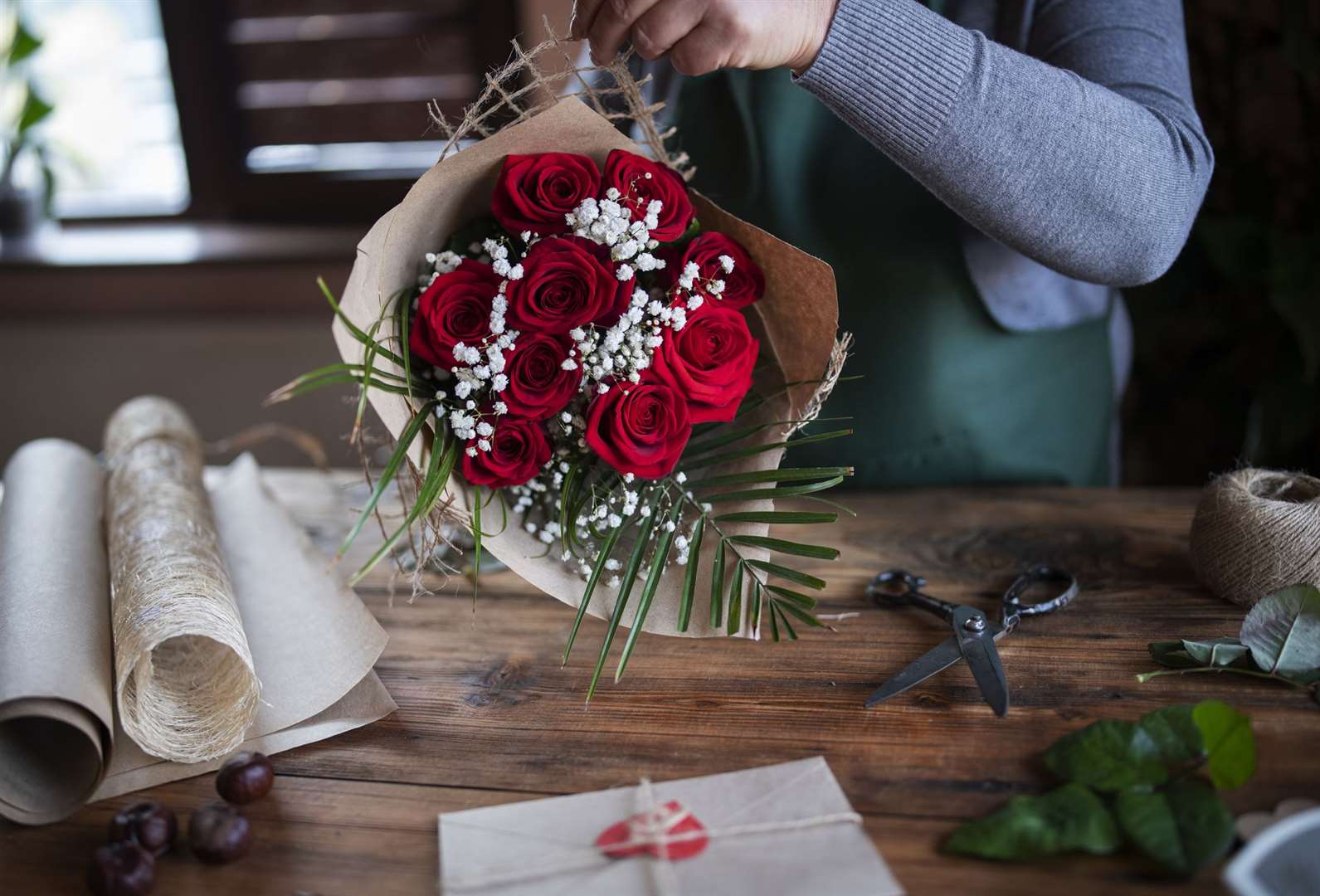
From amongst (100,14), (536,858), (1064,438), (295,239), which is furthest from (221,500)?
(100,14)

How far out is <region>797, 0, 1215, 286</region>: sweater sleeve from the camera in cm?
78

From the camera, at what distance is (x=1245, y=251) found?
1660mm

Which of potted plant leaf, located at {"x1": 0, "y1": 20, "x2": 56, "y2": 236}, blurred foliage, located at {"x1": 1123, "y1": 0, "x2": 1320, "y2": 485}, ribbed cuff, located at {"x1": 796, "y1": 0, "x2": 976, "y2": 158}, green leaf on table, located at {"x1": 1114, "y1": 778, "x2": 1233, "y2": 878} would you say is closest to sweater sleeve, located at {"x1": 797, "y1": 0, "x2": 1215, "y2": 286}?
ribbed cuff, located at {"x1": 796, "y1": 0, "x2": 976, "y2": 158}

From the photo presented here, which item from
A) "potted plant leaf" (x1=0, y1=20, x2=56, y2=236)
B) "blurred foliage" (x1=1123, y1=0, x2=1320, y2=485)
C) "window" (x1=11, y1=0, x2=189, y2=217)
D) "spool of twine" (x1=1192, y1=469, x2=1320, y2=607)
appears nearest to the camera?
"spool of twine" (x1=1192, y1=469, x2=1320, y2=607)

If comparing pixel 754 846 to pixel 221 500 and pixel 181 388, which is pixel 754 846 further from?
pixel 181 388

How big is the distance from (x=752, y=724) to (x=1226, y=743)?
282 mm

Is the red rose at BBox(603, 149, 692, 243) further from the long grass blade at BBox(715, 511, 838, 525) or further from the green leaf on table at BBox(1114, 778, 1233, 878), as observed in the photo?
the green leaf on table at BBox(1114, 778, 1233, 878)

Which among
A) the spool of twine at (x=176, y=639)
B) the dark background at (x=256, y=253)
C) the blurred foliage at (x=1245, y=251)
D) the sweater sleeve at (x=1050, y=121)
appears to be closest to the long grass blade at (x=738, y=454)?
the sweater sleeve at (x=1050, y=121)

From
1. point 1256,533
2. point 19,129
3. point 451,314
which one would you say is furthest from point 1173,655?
point 19,129

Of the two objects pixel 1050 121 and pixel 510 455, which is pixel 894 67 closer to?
pixel 1050 121

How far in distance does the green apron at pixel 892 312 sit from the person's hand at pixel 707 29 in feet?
1.10

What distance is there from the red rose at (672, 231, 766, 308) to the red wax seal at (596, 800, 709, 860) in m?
0.36

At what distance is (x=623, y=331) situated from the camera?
726 millimetres

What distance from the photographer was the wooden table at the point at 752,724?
0.59 m
